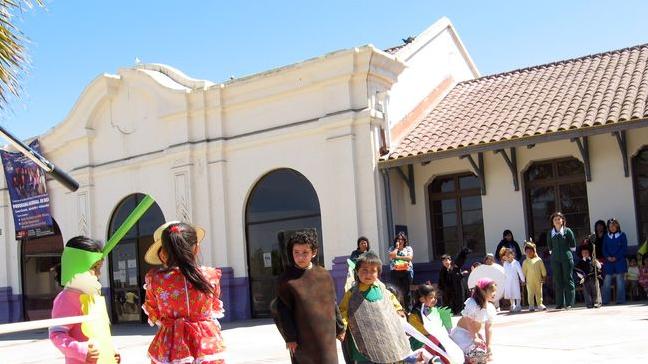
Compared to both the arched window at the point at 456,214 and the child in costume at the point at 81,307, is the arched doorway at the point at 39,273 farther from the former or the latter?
the child in costume at the point at 81,307

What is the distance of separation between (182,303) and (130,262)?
1597 cm

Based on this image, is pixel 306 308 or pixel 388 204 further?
pixel 388 204

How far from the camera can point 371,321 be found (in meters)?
6.28

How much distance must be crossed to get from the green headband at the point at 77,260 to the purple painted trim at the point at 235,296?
12.6 metres

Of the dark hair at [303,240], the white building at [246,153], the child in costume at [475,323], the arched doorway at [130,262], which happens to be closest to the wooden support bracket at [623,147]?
the white building at [246,153]

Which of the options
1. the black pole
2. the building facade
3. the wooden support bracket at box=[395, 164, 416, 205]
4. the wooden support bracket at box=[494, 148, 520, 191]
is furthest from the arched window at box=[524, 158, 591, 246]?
the black pole

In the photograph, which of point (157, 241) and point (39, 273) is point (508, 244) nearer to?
point (157, 241)

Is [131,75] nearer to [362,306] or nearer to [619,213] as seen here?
[619,213]

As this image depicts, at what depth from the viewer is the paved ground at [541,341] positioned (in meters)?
8.55

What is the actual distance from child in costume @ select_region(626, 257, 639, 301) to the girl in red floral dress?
1103 centimetres

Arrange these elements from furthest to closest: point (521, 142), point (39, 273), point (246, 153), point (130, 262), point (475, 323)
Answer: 1. point (39, 273)
2. point (130, 262)
3. point (246, 153)
4. point (521, 142)
5. point (475, 323)

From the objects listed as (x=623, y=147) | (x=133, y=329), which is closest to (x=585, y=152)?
(x=623, y=147)

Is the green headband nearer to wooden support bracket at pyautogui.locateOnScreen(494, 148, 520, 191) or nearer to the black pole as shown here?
the black pole

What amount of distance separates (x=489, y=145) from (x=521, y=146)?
608mm
